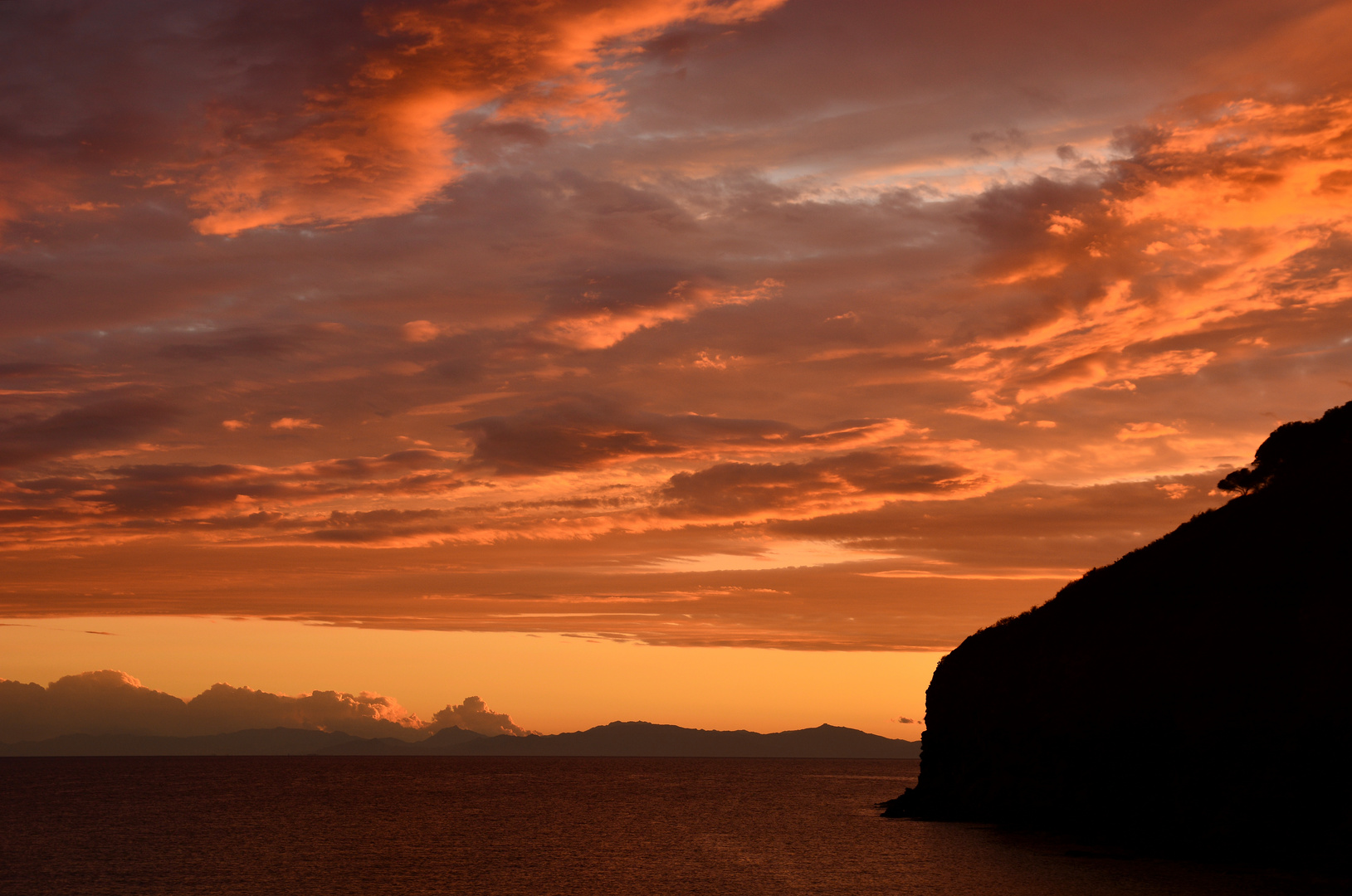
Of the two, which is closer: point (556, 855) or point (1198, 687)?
point (1198, 687)

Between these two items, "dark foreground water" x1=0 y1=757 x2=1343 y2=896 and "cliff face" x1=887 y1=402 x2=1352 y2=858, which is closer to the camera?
"cliff face" x1=887 y1=402 x2=1352 y2=858

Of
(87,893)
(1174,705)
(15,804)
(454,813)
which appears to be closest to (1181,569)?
(1174,705)

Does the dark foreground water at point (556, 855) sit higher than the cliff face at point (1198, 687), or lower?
lower

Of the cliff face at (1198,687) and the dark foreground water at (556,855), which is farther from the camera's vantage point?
the dark foreground water at (556,855)

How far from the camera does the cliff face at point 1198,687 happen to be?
60438 mm

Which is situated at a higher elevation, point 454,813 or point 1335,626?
point 1335,626

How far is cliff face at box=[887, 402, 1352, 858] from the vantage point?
198ft

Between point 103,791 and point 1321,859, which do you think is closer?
point 1321,859

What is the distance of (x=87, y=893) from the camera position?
68875 mm

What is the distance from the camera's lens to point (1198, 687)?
228 feet

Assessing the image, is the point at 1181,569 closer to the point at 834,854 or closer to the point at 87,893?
the point at 834,854

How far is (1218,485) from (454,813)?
10215 cm

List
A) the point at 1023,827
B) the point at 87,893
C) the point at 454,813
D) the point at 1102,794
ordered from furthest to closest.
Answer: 1. the point at 454,813
2. the point at 1023,827
3. the point at 1102,794
4. the point at 87,893

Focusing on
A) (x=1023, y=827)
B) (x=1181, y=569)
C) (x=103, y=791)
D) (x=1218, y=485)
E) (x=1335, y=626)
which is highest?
(x=1218, y=485)
